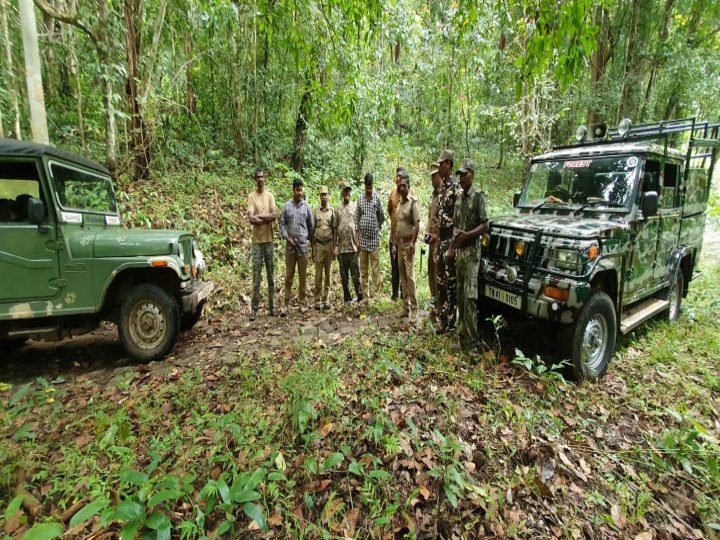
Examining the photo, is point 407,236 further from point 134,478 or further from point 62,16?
point 62,16

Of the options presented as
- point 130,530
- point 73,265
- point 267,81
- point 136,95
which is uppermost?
point 267,81

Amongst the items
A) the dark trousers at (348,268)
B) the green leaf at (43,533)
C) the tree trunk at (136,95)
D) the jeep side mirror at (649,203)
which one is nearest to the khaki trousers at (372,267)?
the dark trousers at (348,268)

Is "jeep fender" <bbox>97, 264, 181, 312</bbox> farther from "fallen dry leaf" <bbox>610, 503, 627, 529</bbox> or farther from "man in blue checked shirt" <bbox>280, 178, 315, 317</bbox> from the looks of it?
"fallen dry leaf" <bbox>610, 503, 627, 529</bbox>

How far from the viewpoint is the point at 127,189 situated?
8.13 metres

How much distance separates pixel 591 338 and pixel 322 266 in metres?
3.92

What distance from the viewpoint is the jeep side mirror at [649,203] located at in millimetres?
4047

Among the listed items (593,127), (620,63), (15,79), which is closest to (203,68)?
(15,79)

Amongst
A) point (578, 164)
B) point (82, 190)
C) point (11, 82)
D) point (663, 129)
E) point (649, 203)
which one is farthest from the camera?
point (11, 82)

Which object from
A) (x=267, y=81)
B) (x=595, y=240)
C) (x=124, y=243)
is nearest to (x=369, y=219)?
(x=595, y=240)

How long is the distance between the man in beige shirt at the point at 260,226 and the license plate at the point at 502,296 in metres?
3.25

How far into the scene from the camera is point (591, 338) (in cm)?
401

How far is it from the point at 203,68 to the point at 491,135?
49.2ft

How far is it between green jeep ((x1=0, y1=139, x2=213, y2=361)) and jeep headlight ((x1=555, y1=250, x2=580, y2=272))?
4.15 metres

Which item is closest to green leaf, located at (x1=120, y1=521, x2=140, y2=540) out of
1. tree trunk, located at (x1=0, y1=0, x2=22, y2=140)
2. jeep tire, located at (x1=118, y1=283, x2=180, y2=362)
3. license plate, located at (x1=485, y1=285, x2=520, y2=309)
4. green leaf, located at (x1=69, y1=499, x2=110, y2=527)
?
green leaf, located at (x1=69, y1=499, x2=110, y2=527)
